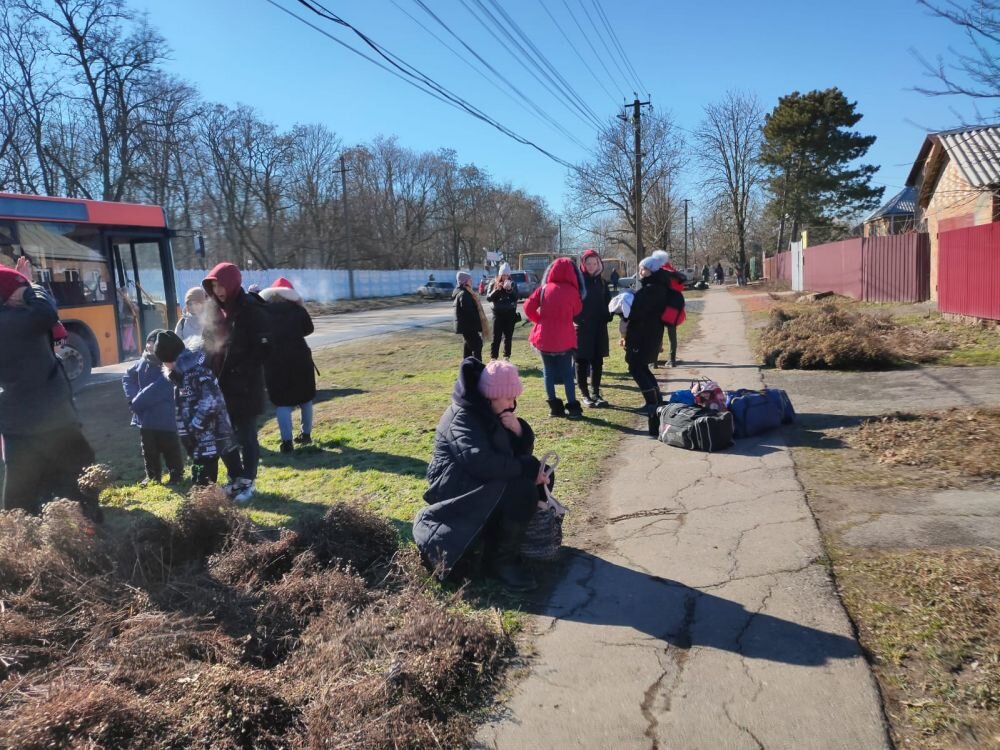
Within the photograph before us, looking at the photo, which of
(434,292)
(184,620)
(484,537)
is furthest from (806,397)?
(434,292)

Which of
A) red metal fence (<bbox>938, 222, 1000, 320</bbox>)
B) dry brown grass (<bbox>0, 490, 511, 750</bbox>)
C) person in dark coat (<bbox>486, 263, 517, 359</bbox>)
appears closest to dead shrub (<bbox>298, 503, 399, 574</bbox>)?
dry brown grass (<bbox>0, 490, 511, 750</bbox>)

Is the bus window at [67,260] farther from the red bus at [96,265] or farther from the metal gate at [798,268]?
the metal gate at [798,268]

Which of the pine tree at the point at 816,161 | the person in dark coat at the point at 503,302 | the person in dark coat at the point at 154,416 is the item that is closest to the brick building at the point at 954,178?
the person in dark coat at the point at 503,302

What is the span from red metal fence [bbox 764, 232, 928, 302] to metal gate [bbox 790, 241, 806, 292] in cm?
339

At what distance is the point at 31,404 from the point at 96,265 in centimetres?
974

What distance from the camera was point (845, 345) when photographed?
9.98 m

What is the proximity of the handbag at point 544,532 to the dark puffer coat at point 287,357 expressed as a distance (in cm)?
354

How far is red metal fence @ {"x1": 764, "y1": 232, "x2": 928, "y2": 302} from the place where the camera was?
65.7ft

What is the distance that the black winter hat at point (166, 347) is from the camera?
5180 millimetres

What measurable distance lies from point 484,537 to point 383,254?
242ft

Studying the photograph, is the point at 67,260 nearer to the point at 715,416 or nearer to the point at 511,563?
Result: the point at 715,416

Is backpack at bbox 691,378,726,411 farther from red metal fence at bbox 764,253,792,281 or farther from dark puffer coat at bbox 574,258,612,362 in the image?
red metal fence at bbox 764,253,792,281

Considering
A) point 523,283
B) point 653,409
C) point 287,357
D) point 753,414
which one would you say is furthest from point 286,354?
point 523,283

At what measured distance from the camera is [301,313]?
21.9ft
